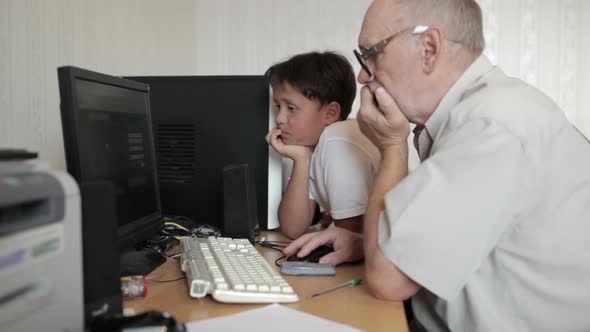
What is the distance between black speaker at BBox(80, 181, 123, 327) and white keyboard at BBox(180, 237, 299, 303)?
172 mm

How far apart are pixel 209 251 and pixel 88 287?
1.31 feet

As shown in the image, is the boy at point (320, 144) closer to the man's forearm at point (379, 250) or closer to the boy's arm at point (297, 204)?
the boy's arm at point (297, 204)

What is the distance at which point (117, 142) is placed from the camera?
3.13ft

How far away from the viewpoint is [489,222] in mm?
757

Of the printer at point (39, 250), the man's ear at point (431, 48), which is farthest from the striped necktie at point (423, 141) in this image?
the printer at point (39, 250)

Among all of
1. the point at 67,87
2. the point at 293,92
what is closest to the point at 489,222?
the point at 67,87

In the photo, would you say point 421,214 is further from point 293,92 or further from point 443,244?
point 293,92

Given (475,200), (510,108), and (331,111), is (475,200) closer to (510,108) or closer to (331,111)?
(510,108)

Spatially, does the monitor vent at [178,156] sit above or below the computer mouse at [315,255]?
above

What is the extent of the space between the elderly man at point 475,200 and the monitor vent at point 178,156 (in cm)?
66

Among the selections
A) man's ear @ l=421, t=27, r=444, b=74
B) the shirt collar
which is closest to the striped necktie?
the shirt collar

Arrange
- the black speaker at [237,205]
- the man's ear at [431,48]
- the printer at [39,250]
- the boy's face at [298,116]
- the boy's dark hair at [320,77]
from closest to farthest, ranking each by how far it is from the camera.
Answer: the printer at [39,250] → the man's ear at [431,48] → the black speaker at [237,205] → the boy's face at [298,116] → the boy's dark hair at [320,77]

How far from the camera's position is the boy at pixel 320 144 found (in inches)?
52.8

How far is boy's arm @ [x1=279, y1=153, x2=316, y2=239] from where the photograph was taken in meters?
1.43
